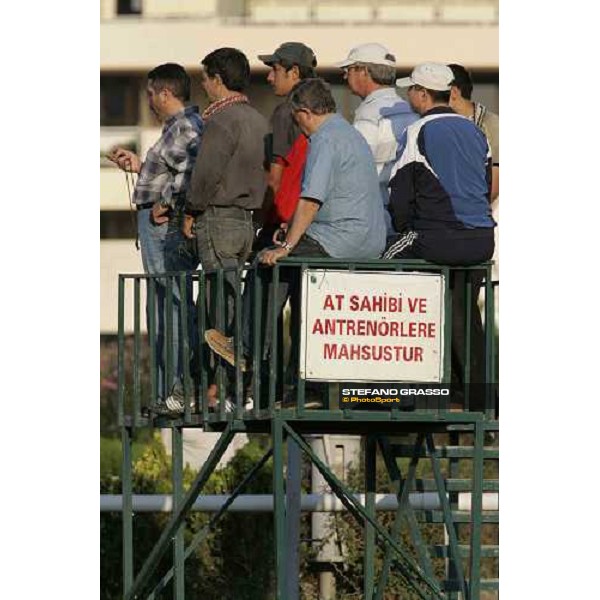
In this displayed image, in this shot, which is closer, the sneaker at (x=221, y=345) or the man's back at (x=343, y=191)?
the man's back at (x=343, y=191)

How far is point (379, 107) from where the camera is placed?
14430mm

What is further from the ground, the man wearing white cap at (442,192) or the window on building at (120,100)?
the window on building at (120,100)

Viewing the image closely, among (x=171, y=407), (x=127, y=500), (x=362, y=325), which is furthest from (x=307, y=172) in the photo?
(x=127, y=500)

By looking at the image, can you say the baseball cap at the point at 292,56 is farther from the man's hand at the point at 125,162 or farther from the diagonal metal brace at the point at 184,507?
the diagonal metal brace at the point at 184,507

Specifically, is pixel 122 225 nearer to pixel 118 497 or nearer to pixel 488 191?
pixel 118 497

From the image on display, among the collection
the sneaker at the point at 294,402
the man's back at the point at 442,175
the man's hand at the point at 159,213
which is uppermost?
the man's back at the point at 442,175

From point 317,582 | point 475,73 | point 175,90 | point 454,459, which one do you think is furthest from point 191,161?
point 475,73

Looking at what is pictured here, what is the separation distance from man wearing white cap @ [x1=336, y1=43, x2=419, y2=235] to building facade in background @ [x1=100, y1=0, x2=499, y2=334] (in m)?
42.1

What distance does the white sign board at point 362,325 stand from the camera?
13.5 metres

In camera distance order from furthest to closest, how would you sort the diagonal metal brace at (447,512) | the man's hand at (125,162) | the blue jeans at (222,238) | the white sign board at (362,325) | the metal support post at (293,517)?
the metal support post at (293,517)
the diagonal metal brace at (447,512)
the man's hand at (125,162)
the blue jeans at (222,238)
the white sign board at (362,325)

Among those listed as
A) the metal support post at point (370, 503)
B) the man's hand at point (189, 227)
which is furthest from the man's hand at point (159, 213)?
the metal support post at point (370, 503)

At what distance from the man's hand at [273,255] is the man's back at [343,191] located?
24 centimetres

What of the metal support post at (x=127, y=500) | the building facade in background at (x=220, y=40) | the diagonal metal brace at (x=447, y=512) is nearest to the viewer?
the metal support post at (x=127, y=500)

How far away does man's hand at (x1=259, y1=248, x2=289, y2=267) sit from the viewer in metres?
13.5
